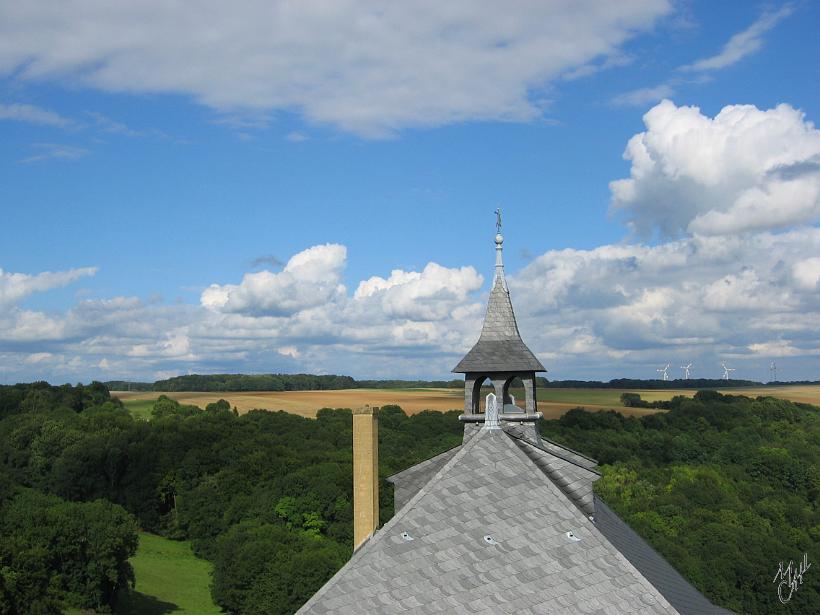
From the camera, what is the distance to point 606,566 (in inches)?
992

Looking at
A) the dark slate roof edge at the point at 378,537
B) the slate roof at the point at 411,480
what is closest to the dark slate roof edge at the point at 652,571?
the dark slate roof edge at the point at 378,537

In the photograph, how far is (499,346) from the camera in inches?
1416

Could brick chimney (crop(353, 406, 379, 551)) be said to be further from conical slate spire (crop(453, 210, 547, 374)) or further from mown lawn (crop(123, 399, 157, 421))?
mown lawn (crop(123, 399, 157, 421))

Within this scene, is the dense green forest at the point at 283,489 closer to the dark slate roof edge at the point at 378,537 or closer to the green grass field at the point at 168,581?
the green grass field at the point at 168,581

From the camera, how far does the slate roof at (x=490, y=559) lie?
24438mm

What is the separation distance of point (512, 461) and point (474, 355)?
760 cm

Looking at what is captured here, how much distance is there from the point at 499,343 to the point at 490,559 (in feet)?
38.9

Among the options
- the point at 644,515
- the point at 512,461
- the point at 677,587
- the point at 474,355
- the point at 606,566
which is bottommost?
the point at 644,515

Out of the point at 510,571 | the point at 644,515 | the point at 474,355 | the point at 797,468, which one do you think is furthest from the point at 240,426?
the point at 510,571

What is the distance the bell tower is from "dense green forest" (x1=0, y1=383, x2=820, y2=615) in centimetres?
3827

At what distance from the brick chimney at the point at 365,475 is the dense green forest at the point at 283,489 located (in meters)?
36.9

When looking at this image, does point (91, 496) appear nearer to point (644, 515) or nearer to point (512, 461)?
point (644, 515)

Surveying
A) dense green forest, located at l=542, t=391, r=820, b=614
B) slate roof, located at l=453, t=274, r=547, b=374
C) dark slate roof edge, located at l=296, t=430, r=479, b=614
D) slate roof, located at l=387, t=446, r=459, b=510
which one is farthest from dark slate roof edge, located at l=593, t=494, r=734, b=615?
dense green forest, located at l=542, t=391, r=820, b=614

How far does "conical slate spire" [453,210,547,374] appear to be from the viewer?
3509 cm
